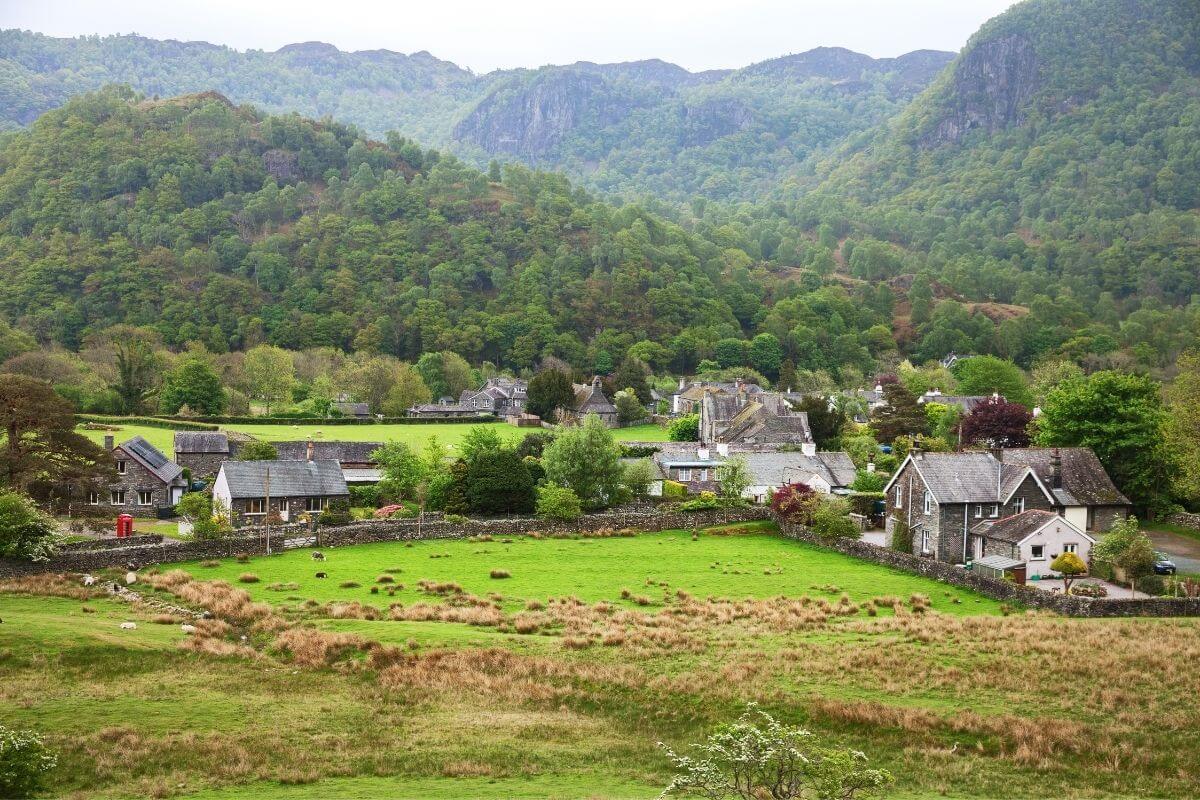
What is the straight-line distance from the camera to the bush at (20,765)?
18812mm

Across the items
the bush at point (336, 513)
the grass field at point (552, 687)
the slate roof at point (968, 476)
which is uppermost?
the slate roof at point (968, 476)

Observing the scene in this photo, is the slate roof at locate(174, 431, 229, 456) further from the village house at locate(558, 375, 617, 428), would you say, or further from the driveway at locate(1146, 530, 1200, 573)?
the driveway at locate(1146, 530, 1200, 573)

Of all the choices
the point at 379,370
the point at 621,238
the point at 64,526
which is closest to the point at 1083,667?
the point at 64,526

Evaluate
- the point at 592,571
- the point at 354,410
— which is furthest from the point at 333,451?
the point at 354,410

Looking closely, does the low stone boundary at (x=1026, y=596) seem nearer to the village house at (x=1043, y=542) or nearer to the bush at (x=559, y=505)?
the village house at (x=1043, y=542)

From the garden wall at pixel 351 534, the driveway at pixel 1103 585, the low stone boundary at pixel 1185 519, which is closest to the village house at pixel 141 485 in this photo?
the garden wall at pixel 351 534

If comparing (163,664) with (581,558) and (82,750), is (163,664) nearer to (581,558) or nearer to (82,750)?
(82,750)

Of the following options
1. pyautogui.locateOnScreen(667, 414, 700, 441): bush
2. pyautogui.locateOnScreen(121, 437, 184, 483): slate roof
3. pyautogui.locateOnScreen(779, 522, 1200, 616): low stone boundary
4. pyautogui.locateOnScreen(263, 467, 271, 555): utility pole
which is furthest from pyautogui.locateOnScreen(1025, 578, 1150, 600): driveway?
pyautogui.locateOnScreen(667, 414, 700, 441): bush

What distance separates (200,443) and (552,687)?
47127 millimetres

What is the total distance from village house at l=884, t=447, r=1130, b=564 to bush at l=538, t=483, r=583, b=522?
17.1 m

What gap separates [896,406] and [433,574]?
173ft

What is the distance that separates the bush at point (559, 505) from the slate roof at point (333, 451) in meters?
16.7

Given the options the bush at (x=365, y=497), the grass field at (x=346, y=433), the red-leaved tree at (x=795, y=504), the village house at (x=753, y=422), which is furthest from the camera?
the village house at (x=753, y=422)

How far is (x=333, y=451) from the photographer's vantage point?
227ft
